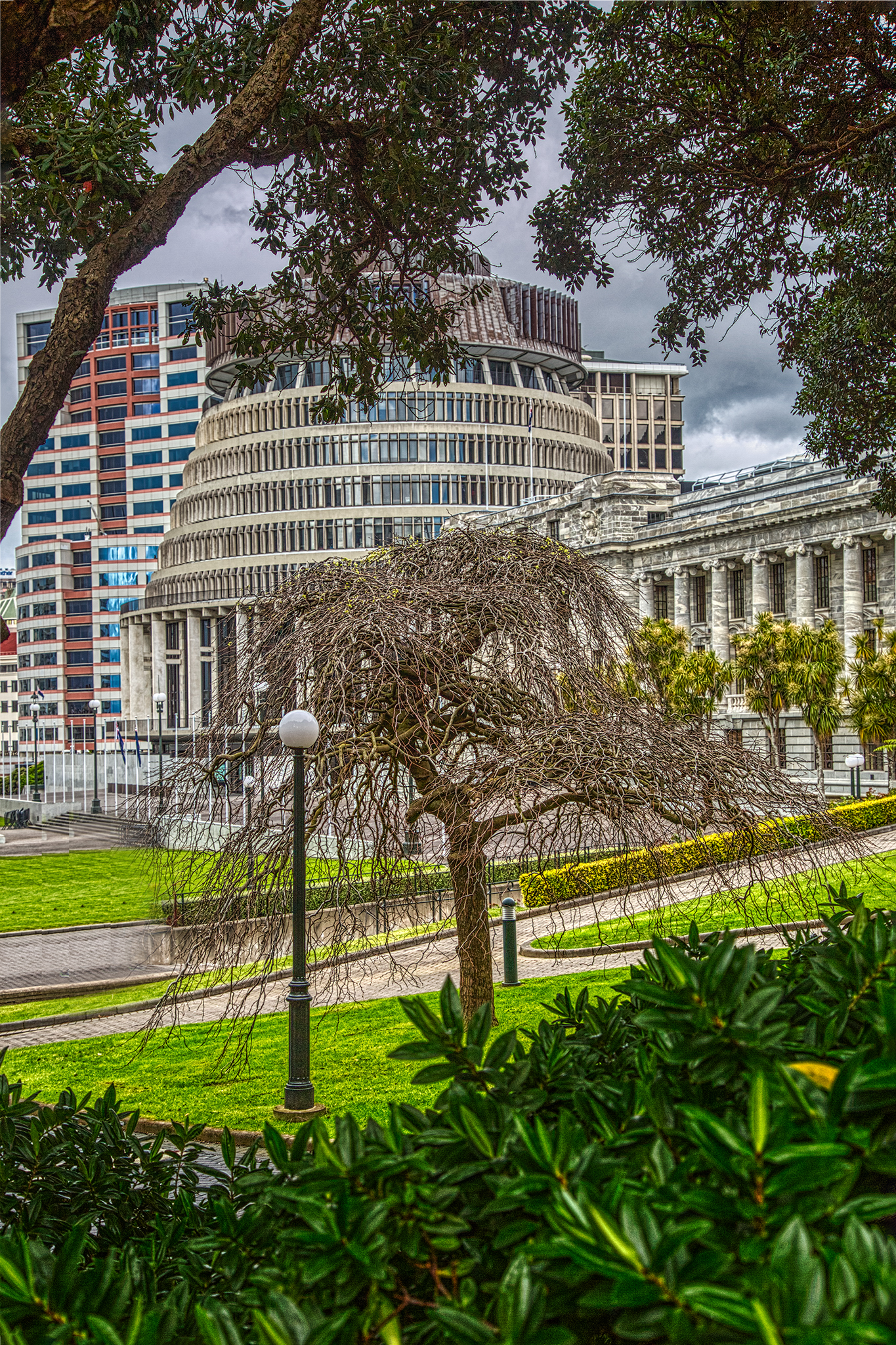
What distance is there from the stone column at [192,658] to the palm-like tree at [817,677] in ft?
189

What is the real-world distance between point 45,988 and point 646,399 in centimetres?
12478

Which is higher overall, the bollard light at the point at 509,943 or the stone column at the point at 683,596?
the stone column at the point at 683,596

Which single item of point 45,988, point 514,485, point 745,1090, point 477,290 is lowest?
point 45,988

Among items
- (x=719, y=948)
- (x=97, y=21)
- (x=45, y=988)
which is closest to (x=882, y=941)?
(x=719, y=948)

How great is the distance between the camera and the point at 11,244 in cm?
834

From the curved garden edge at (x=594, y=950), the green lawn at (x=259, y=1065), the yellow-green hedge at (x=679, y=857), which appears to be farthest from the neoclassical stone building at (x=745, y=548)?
the green lawn at (x=259, y=1065)

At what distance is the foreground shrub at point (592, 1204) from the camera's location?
6.53ft

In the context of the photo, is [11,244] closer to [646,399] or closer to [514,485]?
[514,485]

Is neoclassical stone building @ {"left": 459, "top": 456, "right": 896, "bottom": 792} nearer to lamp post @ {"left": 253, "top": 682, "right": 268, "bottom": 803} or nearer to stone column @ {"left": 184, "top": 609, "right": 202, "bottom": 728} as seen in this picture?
stone column @ {"left": 184, "top": 609, "right": 202, "bottom": 728}

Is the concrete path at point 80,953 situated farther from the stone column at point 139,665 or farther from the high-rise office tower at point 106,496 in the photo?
the high-rise office tower at point 106,496

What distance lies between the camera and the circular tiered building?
83312mm

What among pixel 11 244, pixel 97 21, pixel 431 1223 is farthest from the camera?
pixel 11 244

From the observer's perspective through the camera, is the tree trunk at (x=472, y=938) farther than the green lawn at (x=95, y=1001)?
No

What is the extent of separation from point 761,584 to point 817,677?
15.9 meters
